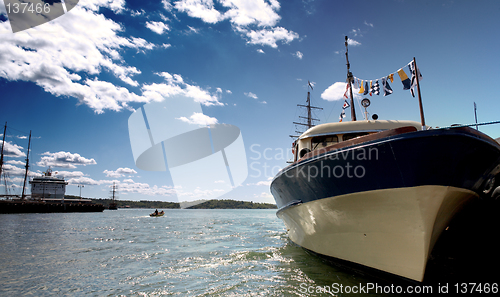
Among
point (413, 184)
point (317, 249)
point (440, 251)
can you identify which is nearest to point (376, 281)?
point (317, 249)

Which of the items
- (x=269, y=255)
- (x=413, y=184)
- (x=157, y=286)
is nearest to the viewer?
(x=413, y=184)

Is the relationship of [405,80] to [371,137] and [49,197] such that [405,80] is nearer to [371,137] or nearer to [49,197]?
[371,137]

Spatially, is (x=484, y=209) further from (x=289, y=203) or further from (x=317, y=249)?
(x=289, y=203)

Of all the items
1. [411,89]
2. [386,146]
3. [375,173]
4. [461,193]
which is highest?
[411,89]

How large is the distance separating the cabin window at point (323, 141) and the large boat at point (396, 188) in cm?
194

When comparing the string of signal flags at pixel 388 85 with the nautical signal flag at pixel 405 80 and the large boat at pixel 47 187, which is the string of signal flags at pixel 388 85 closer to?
the nautical signal flag at pixel 405 80

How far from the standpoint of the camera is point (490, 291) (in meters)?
5.56

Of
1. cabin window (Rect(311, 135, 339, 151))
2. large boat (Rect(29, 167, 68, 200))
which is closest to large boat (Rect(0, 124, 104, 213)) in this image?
large boat (Rect(29, 167, 68, 200))

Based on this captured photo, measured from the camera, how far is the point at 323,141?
7.95m

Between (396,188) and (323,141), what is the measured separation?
A: 11.1 feet

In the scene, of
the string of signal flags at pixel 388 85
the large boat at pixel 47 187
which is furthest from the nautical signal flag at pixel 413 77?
the large boat at pixel 47 187

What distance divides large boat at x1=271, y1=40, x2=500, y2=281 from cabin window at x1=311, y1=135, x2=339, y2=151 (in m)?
1.94

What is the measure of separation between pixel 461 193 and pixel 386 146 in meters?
1.81

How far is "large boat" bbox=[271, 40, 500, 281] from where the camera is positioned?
4480 millimetres
